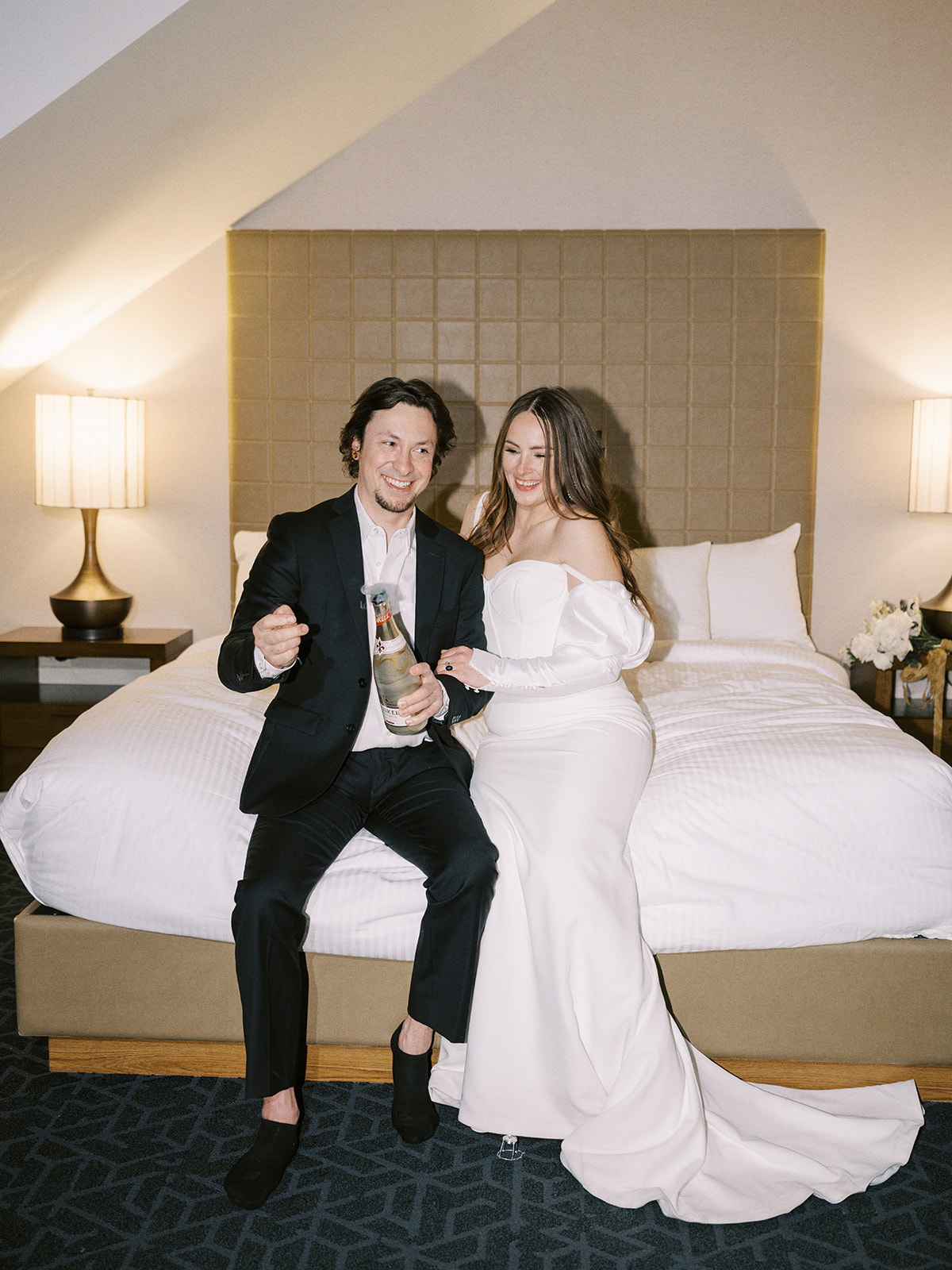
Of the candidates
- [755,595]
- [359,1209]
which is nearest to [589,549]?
[359,1209]

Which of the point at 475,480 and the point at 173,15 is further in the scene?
the point at 475,480

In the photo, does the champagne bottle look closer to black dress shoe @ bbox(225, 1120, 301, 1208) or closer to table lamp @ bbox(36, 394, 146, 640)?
black dress shoe @ bbox(225, 1120, 301, 1208)

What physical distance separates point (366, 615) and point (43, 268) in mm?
2025

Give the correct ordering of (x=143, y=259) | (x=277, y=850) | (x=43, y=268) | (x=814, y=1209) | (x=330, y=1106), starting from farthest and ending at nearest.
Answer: (x=143, y=259), (x=43, y=268), (x=330, y=1106), (x=277, y=850), (x=814, y=1209)

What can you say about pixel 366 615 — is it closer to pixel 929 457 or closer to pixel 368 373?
pixel 368 373

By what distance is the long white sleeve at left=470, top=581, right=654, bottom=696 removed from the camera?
220cm

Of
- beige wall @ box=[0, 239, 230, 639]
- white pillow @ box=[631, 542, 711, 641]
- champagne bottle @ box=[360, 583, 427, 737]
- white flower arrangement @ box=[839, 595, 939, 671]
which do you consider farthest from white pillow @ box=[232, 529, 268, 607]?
white flower arrangement @ box=[839, 595, 939, 671]

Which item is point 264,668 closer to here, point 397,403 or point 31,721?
point 397,403

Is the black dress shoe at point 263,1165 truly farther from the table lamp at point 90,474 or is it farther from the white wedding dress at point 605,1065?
the table lamp at point 90,474

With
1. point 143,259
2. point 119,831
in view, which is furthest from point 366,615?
point 143,259

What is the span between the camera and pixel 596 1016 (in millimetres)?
1885

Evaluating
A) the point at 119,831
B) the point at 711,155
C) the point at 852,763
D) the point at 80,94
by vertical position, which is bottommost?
the point at 119,831

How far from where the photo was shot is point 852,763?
7.09 feet

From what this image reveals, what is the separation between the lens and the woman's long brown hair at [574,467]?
91.2 inches
